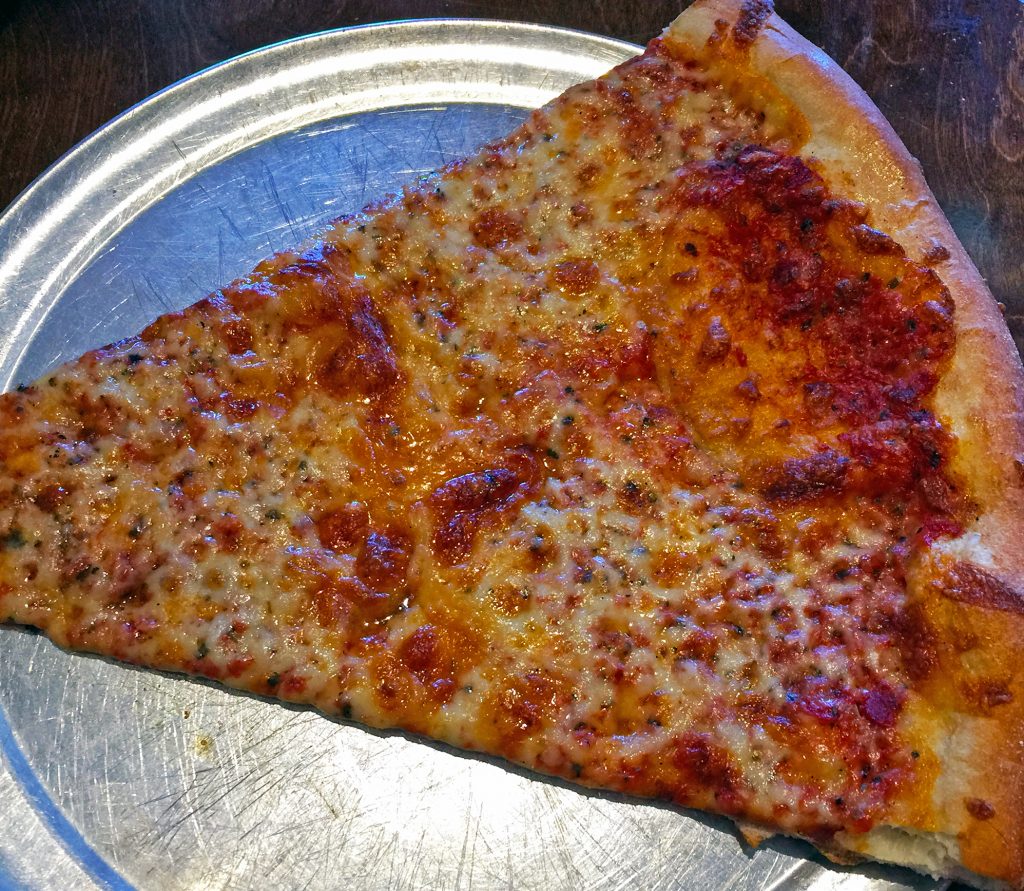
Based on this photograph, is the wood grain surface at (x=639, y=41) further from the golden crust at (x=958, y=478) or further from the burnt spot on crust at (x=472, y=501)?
the burnt spot on crust at (x=472, y=501)

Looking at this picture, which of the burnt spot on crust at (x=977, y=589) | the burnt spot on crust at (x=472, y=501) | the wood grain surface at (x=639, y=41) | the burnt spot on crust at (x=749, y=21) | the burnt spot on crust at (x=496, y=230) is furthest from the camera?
the wood grain surface at (x=639, y=41)

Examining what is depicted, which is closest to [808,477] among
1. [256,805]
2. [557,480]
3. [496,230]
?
[557,480]

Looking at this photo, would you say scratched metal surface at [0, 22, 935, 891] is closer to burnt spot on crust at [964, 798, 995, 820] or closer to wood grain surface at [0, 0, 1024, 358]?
burnt spot on crust at [964, 798, 995, 820]

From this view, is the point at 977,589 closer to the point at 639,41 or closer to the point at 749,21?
the point at 749,21

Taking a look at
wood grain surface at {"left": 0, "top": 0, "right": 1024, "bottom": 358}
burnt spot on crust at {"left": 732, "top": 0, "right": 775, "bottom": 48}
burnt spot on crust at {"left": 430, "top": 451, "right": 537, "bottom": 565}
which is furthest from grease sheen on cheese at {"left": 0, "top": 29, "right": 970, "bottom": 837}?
wood grain surface at {"left": 0, "top": 0, "right": 1024, "bottom": 358}

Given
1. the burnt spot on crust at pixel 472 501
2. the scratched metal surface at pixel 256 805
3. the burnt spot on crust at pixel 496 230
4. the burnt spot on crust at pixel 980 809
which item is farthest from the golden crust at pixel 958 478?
the burnt spot on crust at pixel 472 501

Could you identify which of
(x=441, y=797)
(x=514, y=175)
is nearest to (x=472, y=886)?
(x=441, y=797)
